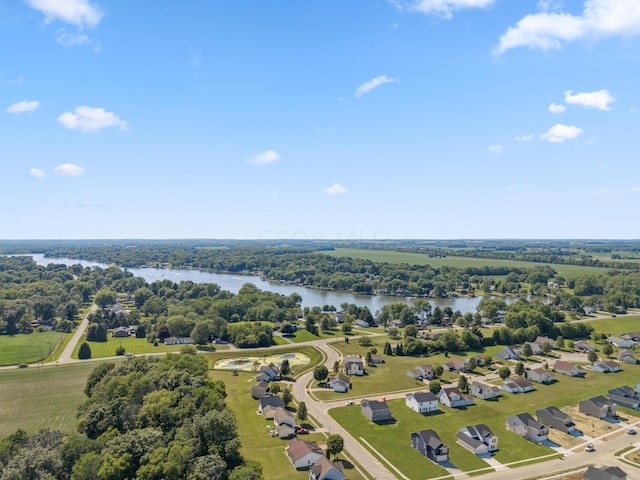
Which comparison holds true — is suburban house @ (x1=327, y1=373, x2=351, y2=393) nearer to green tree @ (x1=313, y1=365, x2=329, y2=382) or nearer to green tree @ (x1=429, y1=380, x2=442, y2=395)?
green tree @ (x1=313, y1=365, x2=329, y2=382)

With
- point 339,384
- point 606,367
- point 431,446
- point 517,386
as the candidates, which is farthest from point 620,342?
point 431,446

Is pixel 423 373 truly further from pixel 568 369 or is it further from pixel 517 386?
pixel 568 369

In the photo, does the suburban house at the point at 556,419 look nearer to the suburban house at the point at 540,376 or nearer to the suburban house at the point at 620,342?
the suburban house at the point at 540,376

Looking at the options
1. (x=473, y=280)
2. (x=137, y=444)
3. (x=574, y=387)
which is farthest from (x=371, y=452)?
(x=473, y=280)

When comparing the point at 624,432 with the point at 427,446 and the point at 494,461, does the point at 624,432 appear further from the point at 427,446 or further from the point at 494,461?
the point at 427,446

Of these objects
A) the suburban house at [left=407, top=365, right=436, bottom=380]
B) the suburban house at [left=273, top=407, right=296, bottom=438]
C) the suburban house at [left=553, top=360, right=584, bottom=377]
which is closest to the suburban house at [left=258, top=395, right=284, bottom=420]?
the suburban house at [left=273, top=407, right=296, bottom=438]
